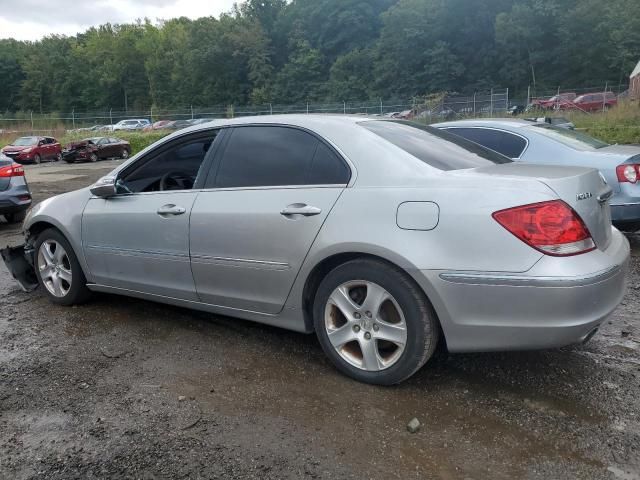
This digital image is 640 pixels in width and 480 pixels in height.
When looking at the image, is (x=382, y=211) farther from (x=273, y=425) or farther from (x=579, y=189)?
(x=273, y=425)

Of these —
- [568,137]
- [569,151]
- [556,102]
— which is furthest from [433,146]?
[556,102]

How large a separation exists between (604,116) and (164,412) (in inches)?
903

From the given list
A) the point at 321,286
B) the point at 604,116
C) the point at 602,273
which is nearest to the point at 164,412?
the point at 321,286

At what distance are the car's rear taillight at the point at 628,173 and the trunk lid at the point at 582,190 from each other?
264 cm

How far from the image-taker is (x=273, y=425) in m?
2.76

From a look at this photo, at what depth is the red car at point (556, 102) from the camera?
33781mm

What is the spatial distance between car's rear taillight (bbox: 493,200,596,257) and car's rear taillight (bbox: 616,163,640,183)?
130 inches

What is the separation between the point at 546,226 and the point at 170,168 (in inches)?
107

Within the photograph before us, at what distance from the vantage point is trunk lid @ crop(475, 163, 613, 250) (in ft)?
9.04

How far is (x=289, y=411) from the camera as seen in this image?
114 inches

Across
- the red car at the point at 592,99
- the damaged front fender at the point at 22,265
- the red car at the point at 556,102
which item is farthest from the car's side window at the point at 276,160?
the red car at the point at 592,99

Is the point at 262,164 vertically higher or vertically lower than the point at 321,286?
higher

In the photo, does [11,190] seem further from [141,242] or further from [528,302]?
[528,302]

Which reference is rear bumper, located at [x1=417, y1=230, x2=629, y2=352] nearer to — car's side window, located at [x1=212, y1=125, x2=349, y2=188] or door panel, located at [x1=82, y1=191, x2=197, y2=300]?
car's side window, located at [x1=212, y1=125, x2=349, y2=188]
